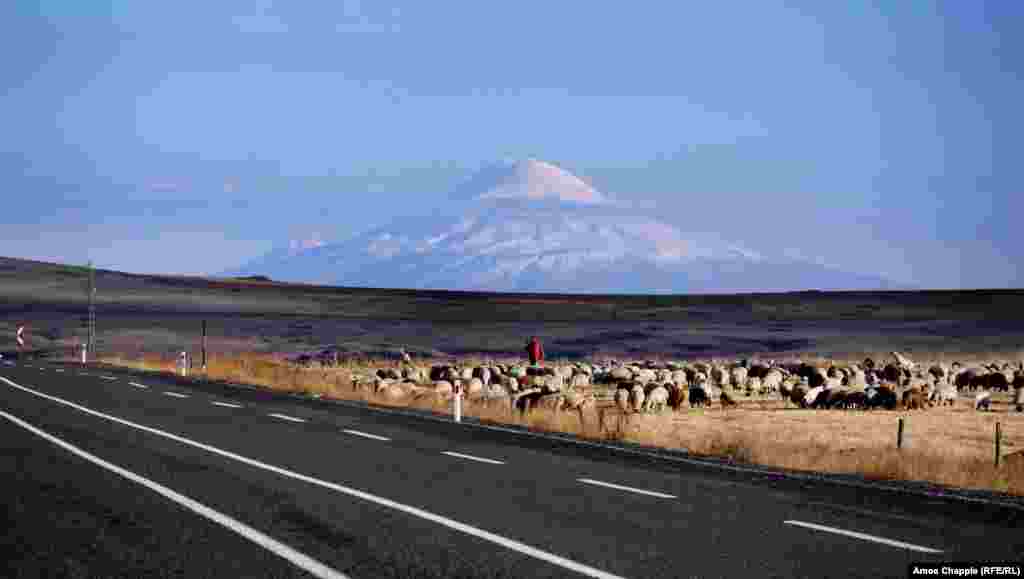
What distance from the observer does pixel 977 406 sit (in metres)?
36.3

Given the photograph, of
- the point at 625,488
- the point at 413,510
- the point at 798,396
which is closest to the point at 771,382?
the point at 798,396

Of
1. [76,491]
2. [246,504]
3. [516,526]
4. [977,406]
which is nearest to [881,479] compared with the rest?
[516,526]

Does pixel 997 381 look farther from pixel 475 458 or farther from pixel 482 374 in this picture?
pixel 475 458

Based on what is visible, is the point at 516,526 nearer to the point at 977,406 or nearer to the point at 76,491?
the point at 76,491

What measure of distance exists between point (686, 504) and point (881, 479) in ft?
13.8

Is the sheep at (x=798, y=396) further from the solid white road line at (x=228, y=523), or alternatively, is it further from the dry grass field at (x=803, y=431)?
the solid white road line at (x=228, y=523)

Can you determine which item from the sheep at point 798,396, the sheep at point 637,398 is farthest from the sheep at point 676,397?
the sheep at point 798,396

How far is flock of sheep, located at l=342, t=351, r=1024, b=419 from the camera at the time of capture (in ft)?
115

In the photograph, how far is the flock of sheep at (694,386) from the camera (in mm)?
35188

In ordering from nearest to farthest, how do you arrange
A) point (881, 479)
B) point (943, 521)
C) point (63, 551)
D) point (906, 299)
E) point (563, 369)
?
point (63, 551) < point (943, 521) < point (881, 479) < point (563, 369) < point (906, 299)

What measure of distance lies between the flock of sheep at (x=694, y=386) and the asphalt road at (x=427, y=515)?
40.1 feet

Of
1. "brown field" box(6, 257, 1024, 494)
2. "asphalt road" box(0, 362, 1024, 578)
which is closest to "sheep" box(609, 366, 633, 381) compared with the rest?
"brown field" box(6, 257, 1024, 494)

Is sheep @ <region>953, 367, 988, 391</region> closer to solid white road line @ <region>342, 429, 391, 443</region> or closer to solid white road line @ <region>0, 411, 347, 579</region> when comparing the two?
solid white road line @ <region>342, 429, 391, 443</region>

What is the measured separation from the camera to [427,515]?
11766 millimetres
